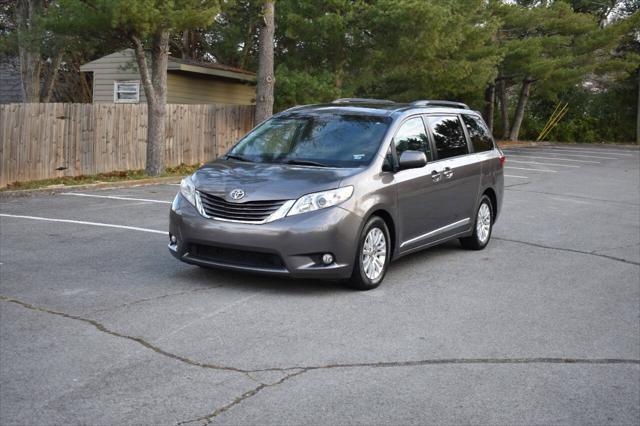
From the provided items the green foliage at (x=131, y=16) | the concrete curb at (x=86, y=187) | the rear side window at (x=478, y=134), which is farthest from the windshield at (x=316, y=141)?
the green foliage at (x=131, y=16)

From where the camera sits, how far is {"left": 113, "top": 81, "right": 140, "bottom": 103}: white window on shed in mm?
29141

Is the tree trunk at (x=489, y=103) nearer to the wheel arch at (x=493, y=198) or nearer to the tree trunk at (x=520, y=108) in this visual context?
the tree trunk at (x=520, y=108)

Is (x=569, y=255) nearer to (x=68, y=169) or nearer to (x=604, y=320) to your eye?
(x=604, y=320)

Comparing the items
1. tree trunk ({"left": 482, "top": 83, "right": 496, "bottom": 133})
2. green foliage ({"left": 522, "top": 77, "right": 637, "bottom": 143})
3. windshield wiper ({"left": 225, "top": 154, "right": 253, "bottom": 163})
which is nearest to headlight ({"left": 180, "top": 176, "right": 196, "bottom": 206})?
windshield wiper ({"left": 225, "top": 154, "right": 253, "bottom": 163})

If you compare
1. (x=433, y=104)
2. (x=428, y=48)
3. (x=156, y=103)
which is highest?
(x=428, y=48)

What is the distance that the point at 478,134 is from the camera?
1052 cm

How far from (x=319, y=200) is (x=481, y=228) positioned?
3.66 meters

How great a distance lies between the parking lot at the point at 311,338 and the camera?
192 inches

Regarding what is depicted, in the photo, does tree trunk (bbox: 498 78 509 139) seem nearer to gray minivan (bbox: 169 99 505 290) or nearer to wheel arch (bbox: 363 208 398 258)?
gray minivan (bbox: 169 99 505 290)

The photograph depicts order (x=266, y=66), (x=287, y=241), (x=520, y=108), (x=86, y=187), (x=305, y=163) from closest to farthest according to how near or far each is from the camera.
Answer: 1. (x=287, y=241)
2. (x=305, y=163)
3. (x=86, y=187)
4. (x=266, y=66)
5. (x=520, y=108)

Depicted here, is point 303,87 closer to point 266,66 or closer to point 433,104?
→ point 266,66

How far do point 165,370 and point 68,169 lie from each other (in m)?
14.4

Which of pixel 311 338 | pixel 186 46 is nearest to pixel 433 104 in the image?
pixel 311 338

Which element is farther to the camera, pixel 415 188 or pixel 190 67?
pixel 190 67
